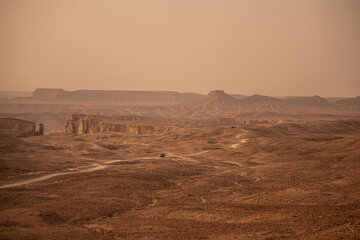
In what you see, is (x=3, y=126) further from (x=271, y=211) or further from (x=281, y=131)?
(x=271, y=211)

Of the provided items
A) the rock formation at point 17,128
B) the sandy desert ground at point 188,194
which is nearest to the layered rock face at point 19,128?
the rock formation at point 17,128

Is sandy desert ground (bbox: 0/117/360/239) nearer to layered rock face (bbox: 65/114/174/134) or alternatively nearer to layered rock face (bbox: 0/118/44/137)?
layered rock face (bbox: 0/118/44/137)

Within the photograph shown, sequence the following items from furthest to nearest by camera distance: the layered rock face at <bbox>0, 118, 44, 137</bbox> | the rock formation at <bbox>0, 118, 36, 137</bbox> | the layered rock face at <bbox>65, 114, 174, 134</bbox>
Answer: the layered rock face at <bbox>65, 114, 174, 134</bbox> → the layered rock face at <bbox>0, 118, 44, 137</bbox> → the rock formation at <bbox>0, 118, 36, 137</bbox>

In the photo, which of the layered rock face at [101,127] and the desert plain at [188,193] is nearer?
the desert plain at [188,193]

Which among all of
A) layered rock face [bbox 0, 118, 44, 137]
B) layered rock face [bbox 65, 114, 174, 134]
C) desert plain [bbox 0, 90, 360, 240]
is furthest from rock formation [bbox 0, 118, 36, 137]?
desert plain [bbox 0, 90, 360, 240]

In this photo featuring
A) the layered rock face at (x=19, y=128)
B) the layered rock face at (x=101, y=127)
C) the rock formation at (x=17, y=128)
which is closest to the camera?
the rock formation at (x=17, y=128)

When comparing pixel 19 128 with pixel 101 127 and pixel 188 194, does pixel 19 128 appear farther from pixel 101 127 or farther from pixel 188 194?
pixel 188 194

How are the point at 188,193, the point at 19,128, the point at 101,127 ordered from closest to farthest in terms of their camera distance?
the point at 188,193, the point at 19,128, the point at 101,127

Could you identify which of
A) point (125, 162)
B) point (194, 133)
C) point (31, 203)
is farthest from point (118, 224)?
point (194, 133)

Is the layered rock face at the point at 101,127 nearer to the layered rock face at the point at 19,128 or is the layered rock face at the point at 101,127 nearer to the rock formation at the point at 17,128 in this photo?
the rock formation at the point at 17,128

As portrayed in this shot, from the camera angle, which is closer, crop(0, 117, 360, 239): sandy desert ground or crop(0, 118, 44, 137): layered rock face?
crop(0, 117, 360, 239): sandy desert ground

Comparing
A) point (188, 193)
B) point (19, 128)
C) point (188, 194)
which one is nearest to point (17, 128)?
point (19, 128)

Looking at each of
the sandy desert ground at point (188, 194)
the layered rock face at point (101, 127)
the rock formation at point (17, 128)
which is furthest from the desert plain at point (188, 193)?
the layered rock face at point (101, 127)

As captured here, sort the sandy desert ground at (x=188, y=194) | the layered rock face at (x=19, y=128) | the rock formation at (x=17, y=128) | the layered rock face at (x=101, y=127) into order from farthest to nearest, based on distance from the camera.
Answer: the layered rock face at (x=101, y=127), the layered rock face at (x=19, y=128), the rock formation at (x=17, y=128), the sandy desert ground at (x=188, y=194)
